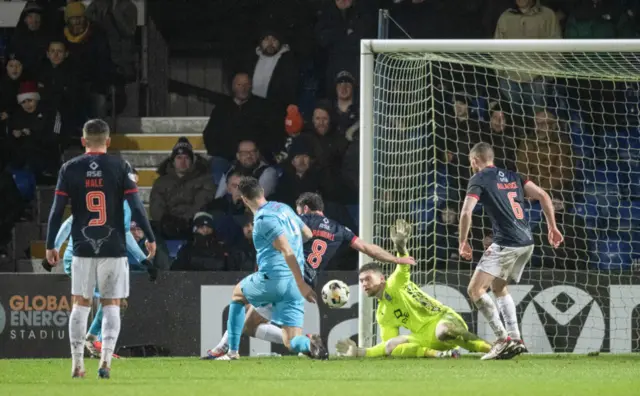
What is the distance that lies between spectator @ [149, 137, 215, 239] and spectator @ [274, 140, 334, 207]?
1025mm

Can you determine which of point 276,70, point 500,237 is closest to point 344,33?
point 276,70

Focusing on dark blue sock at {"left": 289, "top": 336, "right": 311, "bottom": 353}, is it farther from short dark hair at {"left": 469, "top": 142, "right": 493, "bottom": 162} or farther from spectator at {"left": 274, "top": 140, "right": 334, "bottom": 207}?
spectator at {"left": 274, "top": 140, "right": 334, "bottom": 207}

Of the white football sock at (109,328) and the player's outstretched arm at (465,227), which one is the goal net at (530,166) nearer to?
the player's outstretched arm at (465,227)

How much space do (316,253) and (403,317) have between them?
1.13 meters

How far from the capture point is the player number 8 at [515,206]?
1144 centimetres

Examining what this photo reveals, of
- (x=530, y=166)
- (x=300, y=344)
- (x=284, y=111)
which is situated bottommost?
(x=300, y=344)

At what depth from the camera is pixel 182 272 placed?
13.3m

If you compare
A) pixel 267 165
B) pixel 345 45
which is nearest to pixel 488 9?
pixel 345 45

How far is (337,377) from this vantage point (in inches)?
368

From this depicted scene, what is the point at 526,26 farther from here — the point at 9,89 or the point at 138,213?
the point at 138,213

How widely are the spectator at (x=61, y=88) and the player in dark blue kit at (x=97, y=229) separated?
23.1ft

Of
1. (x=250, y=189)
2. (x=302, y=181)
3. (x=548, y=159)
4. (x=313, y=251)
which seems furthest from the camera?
(x=302, y=181)

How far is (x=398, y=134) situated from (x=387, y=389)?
5912 millimetres

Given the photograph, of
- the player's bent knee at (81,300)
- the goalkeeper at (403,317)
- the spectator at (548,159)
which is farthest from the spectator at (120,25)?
the player's bent knee at (81,300)
